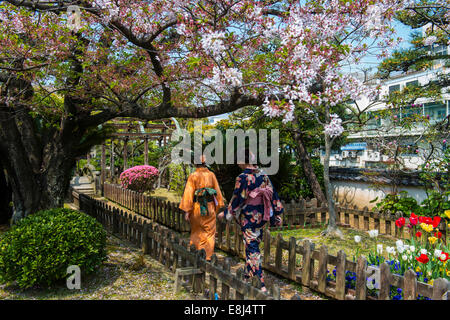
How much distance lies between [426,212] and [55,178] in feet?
26.8

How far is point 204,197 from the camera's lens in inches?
207

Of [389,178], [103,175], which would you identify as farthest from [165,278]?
[103,175]

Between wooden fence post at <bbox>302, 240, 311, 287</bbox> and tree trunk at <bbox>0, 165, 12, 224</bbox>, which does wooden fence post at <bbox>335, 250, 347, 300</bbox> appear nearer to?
wooden fence post at <bbox>302, 240, 311, 287</bbox>

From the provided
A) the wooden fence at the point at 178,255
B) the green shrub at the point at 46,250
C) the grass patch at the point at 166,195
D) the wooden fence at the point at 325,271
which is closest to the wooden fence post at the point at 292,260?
the wooden fence at the point at 325,271

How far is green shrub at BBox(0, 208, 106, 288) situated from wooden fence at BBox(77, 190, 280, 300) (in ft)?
3.53

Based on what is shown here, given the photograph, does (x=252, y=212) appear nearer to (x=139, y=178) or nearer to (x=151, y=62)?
(x=151, y=62)

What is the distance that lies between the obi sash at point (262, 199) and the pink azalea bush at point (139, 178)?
909 centimetres

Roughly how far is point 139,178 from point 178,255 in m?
8.36

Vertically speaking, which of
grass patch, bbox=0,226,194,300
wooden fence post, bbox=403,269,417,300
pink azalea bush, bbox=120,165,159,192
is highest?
pink azalea bush, bbox=120,165,159,192

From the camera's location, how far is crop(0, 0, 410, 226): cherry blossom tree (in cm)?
497

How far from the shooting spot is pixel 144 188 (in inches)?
517

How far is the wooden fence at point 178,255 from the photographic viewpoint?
132 inches

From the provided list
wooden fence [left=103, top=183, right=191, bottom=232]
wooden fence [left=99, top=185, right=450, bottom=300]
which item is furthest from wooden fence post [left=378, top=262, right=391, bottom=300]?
wooden fence [left=103, top=183, right=191, bottom=232]

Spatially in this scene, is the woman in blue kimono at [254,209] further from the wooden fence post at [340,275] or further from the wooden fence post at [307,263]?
the wooden fence post at [340,275]
